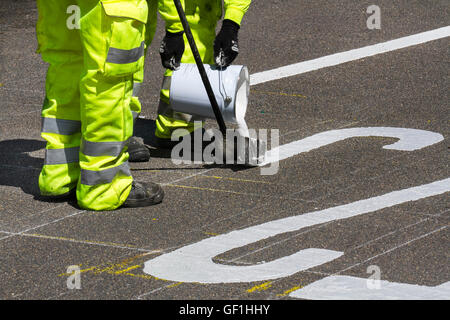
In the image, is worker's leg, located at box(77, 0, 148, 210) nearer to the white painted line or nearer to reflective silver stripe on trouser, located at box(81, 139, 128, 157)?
reflective silver stripe on trouser, located at box(81, 139, 128, 157)

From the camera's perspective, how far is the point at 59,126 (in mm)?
5828

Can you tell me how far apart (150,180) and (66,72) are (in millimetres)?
944

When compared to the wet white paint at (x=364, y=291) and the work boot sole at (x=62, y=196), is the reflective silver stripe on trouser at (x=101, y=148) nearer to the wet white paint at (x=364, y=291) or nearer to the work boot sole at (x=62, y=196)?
the work boot sole at (x=62, y=196)

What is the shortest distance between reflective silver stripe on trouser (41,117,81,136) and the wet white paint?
1985 millimetres

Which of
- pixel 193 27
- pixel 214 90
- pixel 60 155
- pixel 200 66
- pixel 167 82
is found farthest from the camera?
pixel 167 82

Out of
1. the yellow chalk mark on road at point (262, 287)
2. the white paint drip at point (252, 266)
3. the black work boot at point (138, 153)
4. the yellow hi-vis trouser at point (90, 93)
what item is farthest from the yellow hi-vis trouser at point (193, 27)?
the yellow chalk mark on road at point (262, 287)

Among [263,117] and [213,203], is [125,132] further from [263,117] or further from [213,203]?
[263,117]

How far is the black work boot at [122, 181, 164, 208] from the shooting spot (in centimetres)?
572

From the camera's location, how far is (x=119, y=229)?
5367 millimetres

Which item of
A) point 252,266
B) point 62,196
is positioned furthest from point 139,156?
point 252,266

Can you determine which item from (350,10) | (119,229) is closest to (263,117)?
(119,229)

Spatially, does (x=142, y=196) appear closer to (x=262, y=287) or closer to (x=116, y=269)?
(x=116, y=269)

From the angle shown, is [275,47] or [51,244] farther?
[275,47]

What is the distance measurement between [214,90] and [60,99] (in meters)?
1.07
